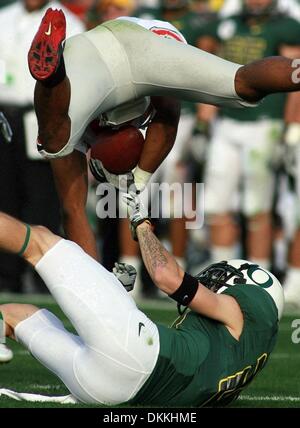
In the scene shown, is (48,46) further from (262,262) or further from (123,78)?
(262,262)

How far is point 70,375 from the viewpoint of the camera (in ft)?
16.3

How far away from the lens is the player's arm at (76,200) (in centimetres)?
638

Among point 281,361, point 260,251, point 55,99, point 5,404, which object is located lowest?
point 260,251

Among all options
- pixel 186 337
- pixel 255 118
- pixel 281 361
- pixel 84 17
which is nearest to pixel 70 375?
pixel 186 337

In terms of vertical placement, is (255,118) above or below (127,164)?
below

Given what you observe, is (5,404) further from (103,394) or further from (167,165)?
(167,165)

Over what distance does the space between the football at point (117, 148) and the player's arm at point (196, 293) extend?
1.10m

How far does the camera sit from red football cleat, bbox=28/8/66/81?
18.3ft

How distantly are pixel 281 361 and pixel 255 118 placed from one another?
9.52 feet

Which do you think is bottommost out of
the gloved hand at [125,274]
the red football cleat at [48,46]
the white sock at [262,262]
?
the white sock at [262,262]

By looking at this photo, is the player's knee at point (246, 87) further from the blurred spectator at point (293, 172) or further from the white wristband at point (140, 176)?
the blurred spectator at point (293, 172)

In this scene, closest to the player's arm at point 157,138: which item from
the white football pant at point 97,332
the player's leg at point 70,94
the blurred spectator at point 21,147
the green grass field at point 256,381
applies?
the player's leg at point 70,94

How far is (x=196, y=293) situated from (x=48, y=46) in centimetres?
127

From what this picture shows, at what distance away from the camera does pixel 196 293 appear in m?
5.00
